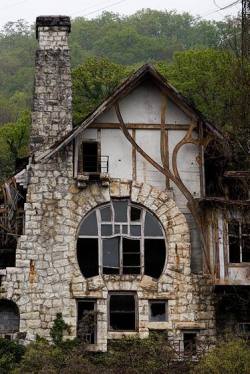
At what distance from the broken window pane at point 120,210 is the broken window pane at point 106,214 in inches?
10.2

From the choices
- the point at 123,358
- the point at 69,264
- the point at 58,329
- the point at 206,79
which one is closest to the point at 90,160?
the point at 69,264

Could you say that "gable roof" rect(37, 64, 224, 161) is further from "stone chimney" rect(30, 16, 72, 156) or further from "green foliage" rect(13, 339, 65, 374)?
"green foliage" rect(13, 339, 65, 374)

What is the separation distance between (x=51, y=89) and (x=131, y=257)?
726 centimetres

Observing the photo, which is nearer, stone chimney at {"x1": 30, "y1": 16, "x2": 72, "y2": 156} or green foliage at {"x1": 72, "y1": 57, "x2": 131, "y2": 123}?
stone chimney at {"x1": 30, "y1": 16, "x2": 72, "y2": 156}

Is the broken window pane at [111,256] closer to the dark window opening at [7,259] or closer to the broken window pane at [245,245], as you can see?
the dark window opening at [7,259]

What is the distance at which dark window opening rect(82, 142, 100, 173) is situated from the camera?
28609mm

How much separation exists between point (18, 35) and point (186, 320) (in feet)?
308

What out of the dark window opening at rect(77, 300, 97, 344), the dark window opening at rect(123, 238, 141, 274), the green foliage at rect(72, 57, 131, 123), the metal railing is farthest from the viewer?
the green foliage at rect(72, 57, 131, 123)

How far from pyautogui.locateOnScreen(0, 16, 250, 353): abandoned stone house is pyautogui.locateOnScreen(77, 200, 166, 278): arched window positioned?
0.04 metres

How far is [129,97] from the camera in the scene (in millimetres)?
28984

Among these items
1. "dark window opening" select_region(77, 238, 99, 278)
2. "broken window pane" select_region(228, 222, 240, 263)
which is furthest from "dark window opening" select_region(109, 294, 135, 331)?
"broken window pane" select_region(228, 222, 240, 263)

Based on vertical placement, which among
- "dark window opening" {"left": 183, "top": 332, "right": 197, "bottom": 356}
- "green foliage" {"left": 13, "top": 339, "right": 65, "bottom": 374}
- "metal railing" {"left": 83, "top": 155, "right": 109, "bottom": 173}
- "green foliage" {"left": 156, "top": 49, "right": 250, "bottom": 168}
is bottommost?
"green foliage" {"left": 13, "top": 339, "right": 65, "bottom": 374}

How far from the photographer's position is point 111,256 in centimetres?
2753

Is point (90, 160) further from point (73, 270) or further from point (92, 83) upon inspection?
point (92, 83)
